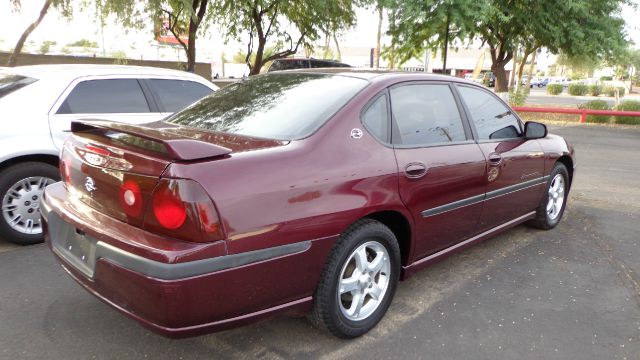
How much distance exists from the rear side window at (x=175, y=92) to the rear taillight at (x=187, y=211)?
126 inches

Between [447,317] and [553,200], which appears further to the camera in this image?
[553,200]

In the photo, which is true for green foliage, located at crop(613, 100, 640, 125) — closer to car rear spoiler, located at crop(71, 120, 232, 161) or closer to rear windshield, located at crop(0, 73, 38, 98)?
rear windshield, located at crop(0, 73, 38, 98)

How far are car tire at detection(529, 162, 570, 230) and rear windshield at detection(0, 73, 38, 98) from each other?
4891 mm

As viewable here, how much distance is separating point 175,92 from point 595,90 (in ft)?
145

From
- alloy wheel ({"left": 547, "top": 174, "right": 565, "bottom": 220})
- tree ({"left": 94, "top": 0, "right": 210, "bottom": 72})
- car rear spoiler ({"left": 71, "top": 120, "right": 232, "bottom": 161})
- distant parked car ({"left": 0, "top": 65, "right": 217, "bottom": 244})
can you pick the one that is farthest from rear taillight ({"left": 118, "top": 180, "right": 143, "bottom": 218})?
tree ({"left": 94, "top": 0, "right": 210, "bottom": 72})

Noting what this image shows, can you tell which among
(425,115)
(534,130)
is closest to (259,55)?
(534,130)

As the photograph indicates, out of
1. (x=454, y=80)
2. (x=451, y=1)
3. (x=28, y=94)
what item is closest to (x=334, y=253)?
(x=454, y=80)

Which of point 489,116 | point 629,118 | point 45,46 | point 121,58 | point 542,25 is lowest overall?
point 629,118

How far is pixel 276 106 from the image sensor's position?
3010 millimetres

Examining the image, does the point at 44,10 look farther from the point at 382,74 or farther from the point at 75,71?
the point at 382,74

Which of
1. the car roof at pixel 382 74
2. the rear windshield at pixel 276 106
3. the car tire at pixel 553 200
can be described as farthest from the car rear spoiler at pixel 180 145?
the car tire at pixel 553 200

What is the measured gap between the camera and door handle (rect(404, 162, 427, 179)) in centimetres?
293

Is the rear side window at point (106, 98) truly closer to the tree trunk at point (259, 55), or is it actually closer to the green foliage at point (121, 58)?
the tree trunk at point (259, 55)

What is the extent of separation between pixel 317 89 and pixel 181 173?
50.8 inches
